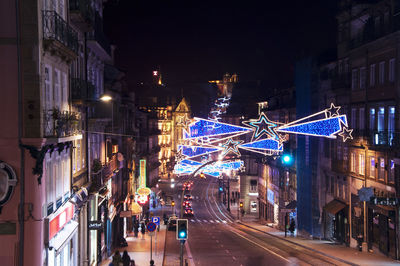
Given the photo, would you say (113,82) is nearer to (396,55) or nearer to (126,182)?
(126,182)

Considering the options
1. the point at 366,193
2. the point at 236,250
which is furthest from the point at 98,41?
the point at 366,193

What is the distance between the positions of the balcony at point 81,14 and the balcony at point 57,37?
6.68ft

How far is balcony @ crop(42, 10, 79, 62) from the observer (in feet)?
61.1

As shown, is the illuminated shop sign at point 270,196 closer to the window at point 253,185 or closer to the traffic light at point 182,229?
the window at point 253,185

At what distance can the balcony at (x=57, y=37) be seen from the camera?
18.6 m

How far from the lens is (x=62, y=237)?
843 inches

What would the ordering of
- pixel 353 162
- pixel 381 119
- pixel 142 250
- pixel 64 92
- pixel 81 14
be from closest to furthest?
1. pixel 64 92
2. pixel 81 14
3. pixel 381 119
4. pixel 142 250
5. pixel 353 162

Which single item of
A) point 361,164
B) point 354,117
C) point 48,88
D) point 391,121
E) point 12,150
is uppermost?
point 48,88

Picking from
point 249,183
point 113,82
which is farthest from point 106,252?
point 249,183

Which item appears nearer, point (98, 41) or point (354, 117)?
point (98, 41)

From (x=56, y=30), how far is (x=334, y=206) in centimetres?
3197

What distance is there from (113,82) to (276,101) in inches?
1251

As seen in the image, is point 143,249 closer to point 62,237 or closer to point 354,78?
point 62,237

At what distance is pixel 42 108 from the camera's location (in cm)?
1781
